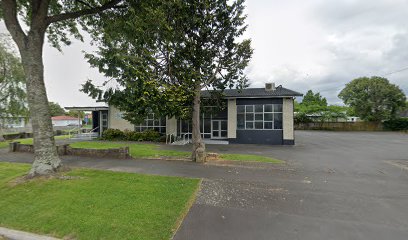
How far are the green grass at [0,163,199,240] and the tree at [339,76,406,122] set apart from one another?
137ft

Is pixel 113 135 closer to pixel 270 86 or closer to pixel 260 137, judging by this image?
pixel 260 137

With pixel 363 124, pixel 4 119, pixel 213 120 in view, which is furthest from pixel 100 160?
pixel 363 124

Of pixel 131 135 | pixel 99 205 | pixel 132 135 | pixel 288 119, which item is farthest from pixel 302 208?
pixel 131 135

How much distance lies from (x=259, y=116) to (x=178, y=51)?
1121 centimetres

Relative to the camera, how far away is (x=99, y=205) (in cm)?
485

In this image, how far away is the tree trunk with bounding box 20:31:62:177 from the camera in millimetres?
6918

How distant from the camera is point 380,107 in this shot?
115ft

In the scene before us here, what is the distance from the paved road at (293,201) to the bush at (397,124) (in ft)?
111

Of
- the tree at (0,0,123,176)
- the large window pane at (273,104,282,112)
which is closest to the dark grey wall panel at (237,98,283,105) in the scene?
the large window pane at (273,104,282,112)

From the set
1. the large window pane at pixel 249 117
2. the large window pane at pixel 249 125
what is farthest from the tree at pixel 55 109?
the large window pane at pixel 249 125

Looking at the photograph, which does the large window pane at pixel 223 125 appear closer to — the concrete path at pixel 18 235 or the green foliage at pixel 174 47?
the green foliage at pixel 174 47

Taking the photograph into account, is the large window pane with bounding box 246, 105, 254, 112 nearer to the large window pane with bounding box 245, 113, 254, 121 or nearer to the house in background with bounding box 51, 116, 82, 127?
the large window pane with bounding box 245, 113, 254, 121

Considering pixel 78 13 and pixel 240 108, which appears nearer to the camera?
pixel 78 13

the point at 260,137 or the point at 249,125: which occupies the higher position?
the point at 249,125
